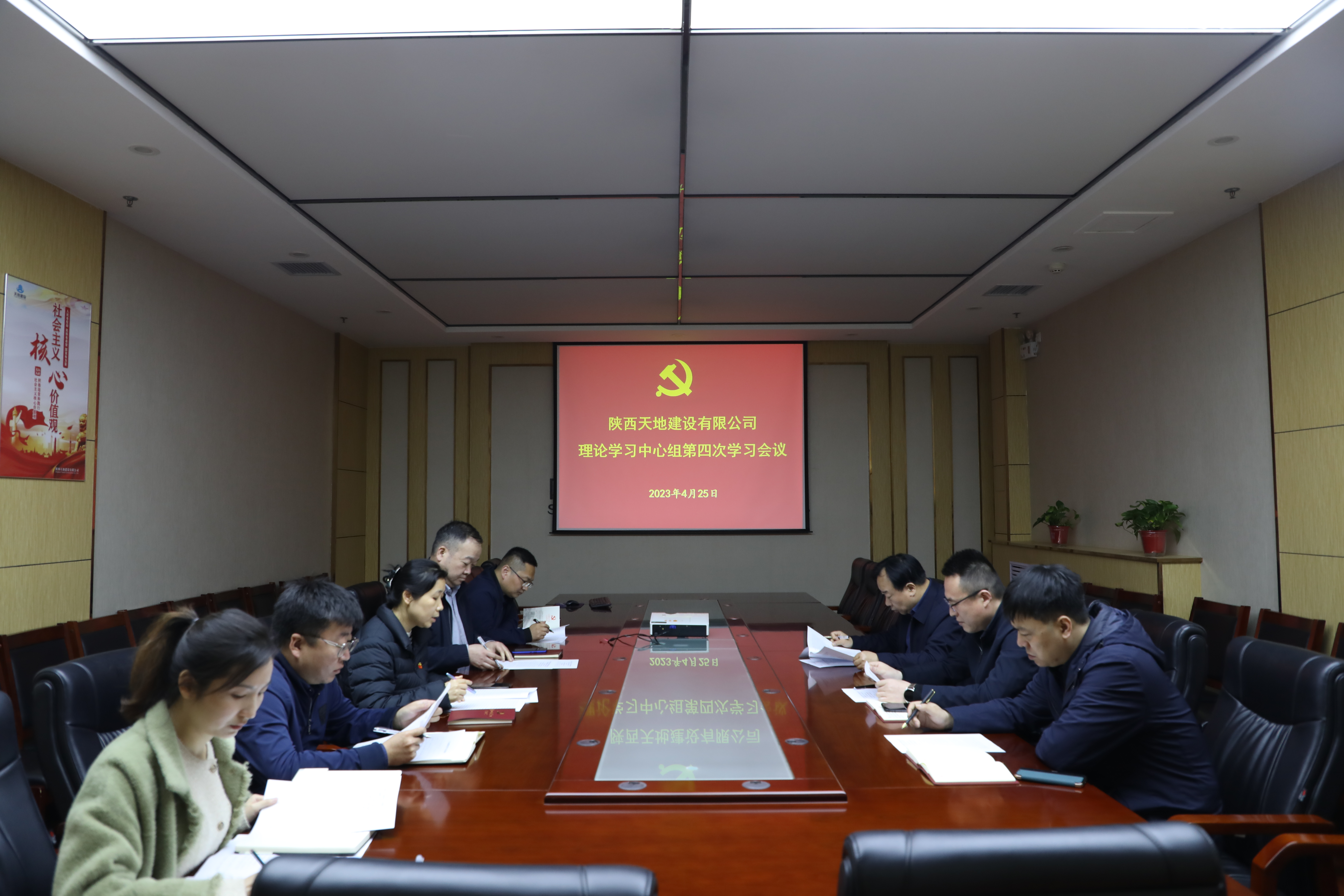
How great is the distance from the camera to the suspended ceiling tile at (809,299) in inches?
262

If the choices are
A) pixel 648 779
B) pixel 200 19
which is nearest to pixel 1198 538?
pixel 648 779

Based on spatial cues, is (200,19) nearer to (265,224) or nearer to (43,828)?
(265,224)

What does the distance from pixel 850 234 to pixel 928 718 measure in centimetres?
364

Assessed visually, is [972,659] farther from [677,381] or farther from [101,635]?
[677,381]

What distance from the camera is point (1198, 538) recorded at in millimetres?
5699

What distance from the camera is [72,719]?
1915 mm

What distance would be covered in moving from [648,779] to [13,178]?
166 inches

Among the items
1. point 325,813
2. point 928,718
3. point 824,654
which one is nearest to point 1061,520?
point 824,654

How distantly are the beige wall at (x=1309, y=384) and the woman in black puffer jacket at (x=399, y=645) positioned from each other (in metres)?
4.25

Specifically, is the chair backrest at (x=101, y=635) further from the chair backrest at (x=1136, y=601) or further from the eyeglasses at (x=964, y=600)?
the chair backrest at (x=1136, y=601)

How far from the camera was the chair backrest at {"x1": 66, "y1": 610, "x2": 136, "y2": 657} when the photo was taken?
12.1 ft

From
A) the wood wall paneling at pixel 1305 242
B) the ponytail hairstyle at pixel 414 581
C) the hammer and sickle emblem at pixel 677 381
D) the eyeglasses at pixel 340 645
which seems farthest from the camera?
the hammer and sickle emblem at pixel 677 381

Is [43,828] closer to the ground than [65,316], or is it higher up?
closer to the ground

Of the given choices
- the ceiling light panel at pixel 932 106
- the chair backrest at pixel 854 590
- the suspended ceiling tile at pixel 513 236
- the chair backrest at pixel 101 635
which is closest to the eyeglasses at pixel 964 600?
the ceiling light panel at pixel 932 106
